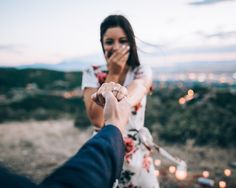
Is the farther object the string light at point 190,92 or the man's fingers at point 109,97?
the string light at point 190,92

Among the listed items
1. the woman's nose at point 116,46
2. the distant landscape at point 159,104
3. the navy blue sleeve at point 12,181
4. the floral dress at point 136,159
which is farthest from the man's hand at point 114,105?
the distant landscape at point 159,104

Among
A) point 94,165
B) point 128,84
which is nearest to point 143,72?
point 128,84

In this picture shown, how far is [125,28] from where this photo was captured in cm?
273

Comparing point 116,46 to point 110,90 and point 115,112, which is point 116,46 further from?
point 115,112

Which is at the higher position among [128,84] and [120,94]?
[120,94]

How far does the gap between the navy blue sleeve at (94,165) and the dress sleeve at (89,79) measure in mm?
1847

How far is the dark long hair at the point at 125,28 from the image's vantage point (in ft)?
8.97

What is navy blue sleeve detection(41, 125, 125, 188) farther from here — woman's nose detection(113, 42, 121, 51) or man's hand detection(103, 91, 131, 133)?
woman's nose detection(113, 42, 121, 51)

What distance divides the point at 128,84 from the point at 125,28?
1.62 ft

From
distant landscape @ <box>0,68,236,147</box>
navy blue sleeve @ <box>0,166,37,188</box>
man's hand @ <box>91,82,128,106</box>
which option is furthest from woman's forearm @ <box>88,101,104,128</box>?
distant landscape @ <box>0,68,236,147</box>

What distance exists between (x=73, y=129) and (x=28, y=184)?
33.5 ft

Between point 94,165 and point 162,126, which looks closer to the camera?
point 94,165

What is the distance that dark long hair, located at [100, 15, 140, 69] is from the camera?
2734mm

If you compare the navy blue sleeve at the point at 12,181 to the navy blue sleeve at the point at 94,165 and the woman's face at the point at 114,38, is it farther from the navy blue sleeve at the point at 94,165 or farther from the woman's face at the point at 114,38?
the woman's face at the point at 114,38
